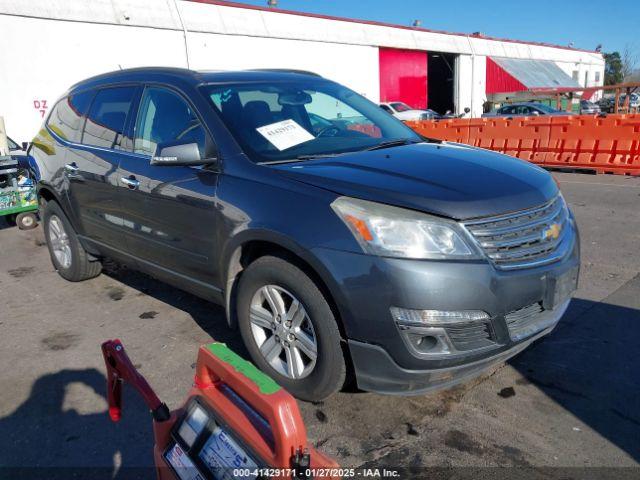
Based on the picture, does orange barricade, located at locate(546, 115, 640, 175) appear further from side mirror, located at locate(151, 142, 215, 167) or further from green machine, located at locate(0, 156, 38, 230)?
green machine, located at locate(0, 156, 38, 230)

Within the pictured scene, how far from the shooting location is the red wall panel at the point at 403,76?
97.0 feet

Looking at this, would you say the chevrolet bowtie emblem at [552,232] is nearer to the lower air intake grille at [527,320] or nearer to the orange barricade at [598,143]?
the lower air intake grille at [527,320]

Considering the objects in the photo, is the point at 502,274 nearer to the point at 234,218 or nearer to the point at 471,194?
the point at 471,194

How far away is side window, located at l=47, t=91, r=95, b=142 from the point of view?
472 cm

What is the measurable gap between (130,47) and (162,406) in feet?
61.7

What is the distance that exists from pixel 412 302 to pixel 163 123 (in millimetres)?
2274

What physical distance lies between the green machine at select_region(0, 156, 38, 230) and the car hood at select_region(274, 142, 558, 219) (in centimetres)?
616

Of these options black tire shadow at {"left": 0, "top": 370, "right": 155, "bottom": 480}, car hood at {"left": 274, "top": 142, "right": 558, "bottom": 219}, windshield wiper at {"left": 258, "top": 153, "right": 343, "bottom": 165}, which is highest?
windshield wiper at {"left": 258, "top": 153, "right": 343, "bottom": 165}

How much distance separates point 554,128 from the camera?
37.1 feet

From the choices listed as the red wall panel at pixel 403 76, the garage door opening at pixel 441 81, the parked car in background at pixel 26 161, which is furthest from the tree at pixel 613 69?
the parked car in background at pixel 26 161

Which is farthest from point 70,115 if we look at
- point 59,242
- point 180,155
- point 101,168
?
point 180,155

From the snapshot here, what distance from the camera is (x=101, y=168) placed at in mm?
4195

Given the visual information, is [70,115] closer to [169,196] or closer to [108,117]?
[108,117]

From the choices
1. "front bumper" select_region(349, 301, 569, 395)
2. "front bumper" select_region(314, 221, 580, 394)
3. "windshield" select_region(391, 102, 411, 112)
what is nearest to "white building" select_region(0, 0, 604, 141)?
"windshield" select_region(391, 102, 411, 112)
